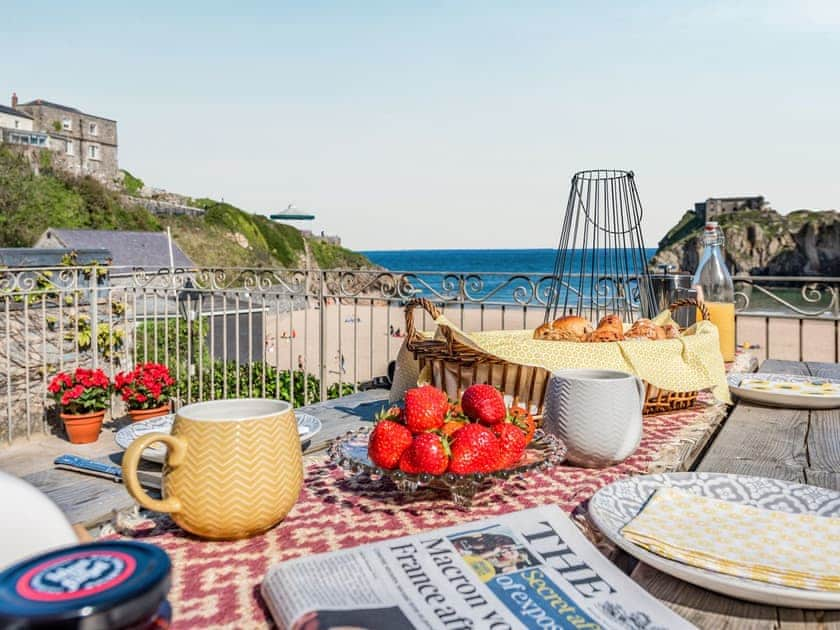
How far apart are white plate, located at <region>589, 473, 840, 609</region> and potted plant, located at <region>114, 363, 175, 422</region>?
5.49 m

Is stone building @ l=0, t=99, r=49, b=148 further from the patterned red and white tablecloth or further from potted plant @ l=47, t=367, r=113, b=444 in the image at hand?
the patterned red and white tablecloth

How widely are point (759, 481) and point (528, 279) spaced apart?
3.23m

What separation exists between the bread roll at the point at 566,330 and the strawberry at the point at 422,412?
69cm

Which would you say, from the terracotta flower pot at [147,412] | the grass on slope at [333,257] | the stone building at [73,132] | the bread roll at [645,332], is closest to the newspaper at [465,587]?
the bread roll at [645,332]

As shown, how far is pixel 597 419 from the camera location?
106cm

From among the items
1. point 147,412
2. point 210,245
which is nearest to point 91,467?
point 147,412

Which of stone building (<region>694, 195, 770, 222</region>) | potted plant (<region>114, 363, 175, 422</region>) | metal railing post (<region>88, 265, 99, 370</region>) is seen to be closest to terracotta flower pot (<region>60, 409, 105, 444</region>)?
potted plant (<region>114, 363, 175, 422</region>)

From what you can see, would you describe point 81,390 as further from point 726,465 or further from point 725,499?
point 725,499

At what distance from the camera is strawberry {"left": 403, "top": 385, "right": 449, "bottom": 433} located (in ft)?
2.91

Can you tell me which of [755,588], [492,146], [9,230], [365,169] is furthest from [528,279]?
[9,230]

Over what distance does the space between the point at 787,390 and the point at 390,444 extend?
1.44m

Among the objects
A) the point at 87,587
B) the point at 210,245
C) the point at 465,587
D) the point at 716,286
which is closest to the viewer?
the point at 87,587

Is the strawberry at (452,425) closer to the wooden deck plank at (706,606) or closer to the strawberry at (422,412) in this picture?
the strawberry at (422,412)

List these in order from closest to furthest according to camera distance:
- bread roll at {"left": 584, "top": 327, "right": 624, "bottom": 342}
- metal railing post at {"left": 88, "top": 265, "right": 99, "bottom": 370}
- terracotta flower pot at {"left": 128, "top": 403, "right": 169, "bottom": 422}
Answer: bread roll at {"left": 584, "top": 327, "right": 624, "bottom": 342}, terracotta flower pot at {"left": 128, "top": 403, "right": 169, "bottom": 422}, metal railing post at {"left": 88, "top": 265, "right": 99, "bottom": 370}
